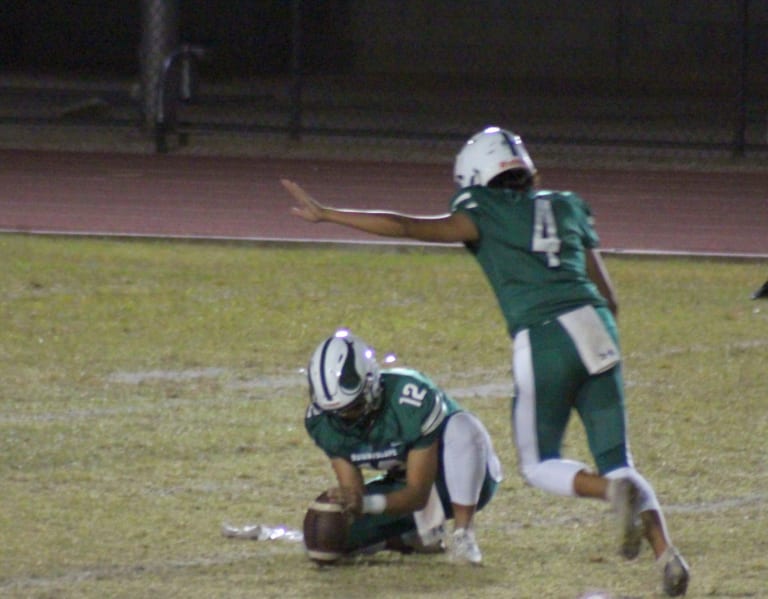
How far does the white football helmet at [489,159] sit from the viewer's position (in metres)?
5.46

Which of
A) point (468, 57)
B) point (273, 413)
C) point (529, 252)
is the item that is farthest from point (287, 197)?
point (468, 57)

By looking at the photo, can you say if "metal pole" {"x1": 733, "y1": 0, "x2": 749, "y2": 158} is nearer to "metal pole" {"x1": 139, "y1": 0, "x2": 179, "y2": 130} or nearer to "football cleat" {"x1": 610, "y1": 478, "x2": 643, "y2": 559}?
"metal pole" {"x1": 139, "y1": 0, "x2": 179, "y2": 130}

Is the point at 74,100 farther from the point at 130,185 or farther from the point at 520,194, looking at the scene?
the point at 520,194

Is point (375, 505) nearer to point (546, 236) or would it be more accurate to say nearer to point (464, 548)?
point (464, 548)

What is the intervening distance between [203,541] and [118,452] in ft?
4.50

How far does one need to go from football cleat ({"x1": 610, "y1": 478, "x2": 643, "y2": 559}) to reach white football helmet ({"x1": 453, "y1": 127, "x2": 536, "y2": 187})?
3.55 feet

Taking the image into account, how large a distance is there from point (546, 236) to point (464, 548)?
1.08 meters

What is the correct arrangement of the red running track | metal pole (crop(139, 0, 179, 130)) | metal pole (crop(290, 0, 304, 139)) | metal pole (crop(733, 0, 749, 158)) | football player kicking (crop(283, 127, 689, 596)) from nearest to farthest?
1. football player kicking (crop(283, 127, 689, 596))
2. the red running track
3. metal pole (crop(733, 0, 749, 158))
4. metal pole (crop(290, 0, 304, 139))
5. metal pole (crop(139, 0, 179, 130))

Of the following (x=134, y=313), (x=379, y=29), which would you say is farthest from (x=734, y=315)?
(x=379, y=29)

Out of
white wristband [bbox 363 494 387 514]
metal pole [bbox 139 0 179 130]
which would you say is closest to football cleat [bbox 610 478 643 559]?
white wristband [bbox 363 494 387 514]

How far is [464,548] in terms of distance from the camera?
5582 mm

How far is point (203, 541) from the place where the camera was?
19.2 feet

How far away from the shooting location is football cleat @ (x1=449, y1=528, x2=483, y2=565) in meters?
5.58

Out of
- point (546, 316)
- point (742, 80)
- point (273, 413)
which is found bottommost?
point (273, 413)
